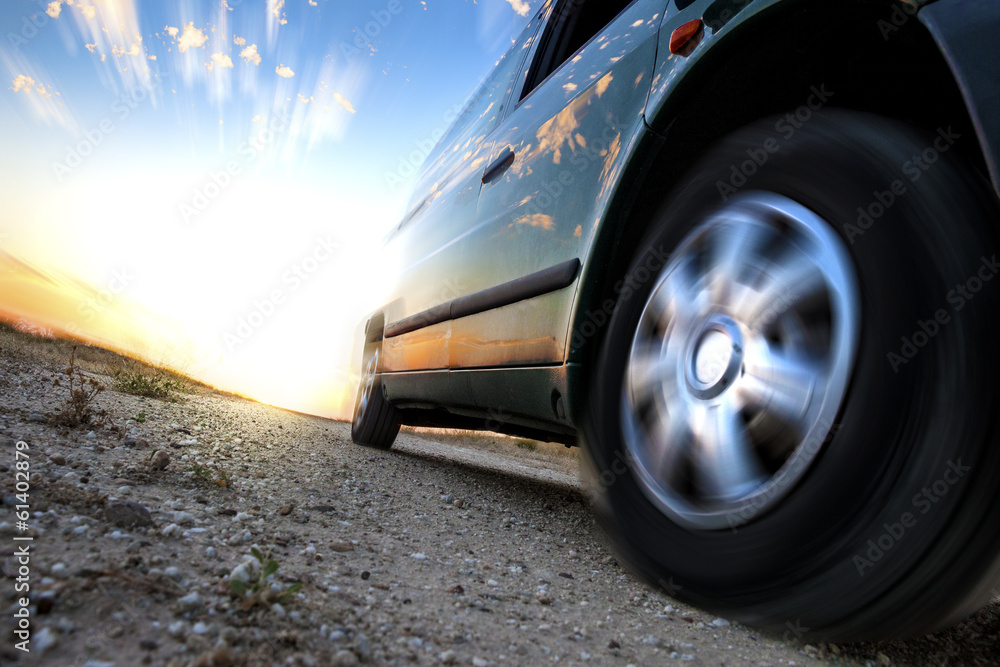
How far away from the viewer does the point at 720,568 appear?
3.75 ft

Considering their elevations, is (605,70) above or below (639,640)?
above

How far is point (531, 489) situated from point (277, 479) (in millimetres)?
1389

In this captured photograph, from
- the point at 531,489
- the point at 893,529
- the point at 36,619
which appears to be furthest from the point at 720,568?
the point at 531,489

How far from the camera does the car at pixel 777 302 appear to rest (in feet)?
2.94

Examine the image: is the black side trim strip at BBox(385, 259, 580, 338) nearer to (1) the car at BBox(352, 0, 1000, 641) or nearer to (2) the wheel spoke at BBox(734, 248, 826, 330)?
(1) the car at BBox(352, 0, 1000, 641)

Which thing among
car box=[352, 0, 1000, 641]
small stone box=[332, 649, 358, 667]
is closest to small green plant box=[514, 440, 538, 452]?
car box=[352, 0, 1000, 641]

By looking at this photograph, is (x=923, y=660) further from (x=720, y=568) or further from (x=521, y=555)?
(x=521, y=555)

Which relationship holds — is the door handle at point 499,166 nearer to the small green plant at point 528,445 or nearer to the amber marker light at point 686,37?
the amber marker light at point 686,37

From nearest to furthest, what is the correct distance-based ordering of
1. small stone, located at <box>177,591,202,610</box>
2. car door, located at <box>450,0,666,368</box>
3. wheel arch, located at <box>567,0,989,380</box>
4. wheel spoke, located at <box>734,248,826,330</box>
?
small stone, located at <box>177,591,202,610</box> → wheel arch, located at <box>567,0,989,380</box> → wheel spoke, located at <box>734,248,826,330</box> → car door, located at <box>450,0,666,368</box>

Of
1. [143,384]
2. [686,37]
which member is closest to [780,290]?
[686,37]

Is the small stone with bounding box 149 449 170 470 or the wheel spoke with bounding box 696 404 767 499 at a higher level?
the wheel spoke with bounding box 696 404 767 499

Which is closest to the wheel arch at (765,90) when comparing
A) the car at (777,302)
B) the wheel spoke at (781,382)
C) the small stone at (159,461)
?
the car at (777,302)

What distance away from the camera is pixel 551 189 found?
6.17 feet

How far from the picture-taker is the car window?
2590 mm
